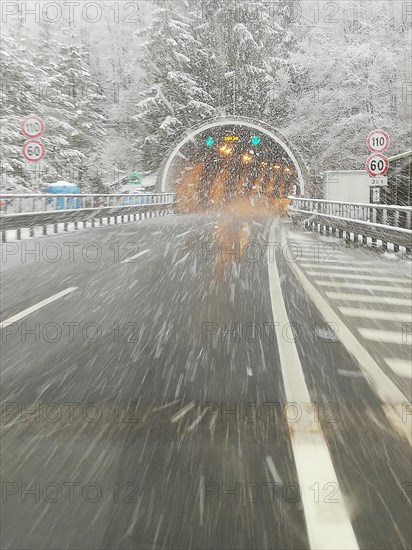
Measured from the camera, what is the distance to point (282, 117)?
66000mm

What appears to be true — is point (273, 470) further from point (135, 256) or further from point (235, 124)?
point (235, 124)

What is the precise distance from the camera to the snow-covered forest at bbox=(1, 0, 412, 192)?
49625 mm

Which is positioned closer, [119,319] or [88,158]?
[119,319]

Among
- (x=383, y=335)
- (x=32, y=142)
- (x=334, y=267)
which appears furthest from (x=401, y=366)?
(x=32, y=142)

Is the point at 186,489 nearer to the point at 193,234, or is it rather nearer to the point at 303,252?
the point at 303,252

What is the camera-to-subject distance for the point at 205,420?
161 inches

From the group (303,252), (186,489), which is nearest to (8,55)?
(303,252)

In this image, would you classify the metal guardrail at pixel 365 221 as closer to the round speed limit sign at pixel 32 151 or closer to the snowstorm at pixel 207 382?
the snowstorm at pixel 207 382

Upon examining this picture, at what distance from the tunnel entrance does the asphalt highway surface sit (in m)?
38.0

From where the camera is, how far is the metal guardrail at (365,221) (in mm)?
14359

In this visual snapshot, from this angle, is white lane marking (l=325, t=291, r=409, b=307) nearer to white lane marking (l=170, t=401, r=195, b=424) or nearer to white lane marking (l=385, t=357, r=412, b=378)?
white lane marking (l=385, t=357, r=412, b=378)

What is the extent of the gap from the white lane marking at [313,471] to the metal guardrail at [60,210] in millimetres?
15174

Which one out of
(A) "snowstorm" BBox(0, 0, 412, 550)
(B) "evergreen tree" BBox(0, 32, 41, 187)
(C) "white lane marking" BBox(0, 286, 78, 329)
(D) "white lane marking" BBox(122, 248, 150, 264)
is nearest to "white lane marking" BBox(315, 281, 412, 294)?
(A) "snowstorm" BBox(0, 0, 412, 550)

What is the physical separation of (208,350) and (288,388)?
1.39 m
